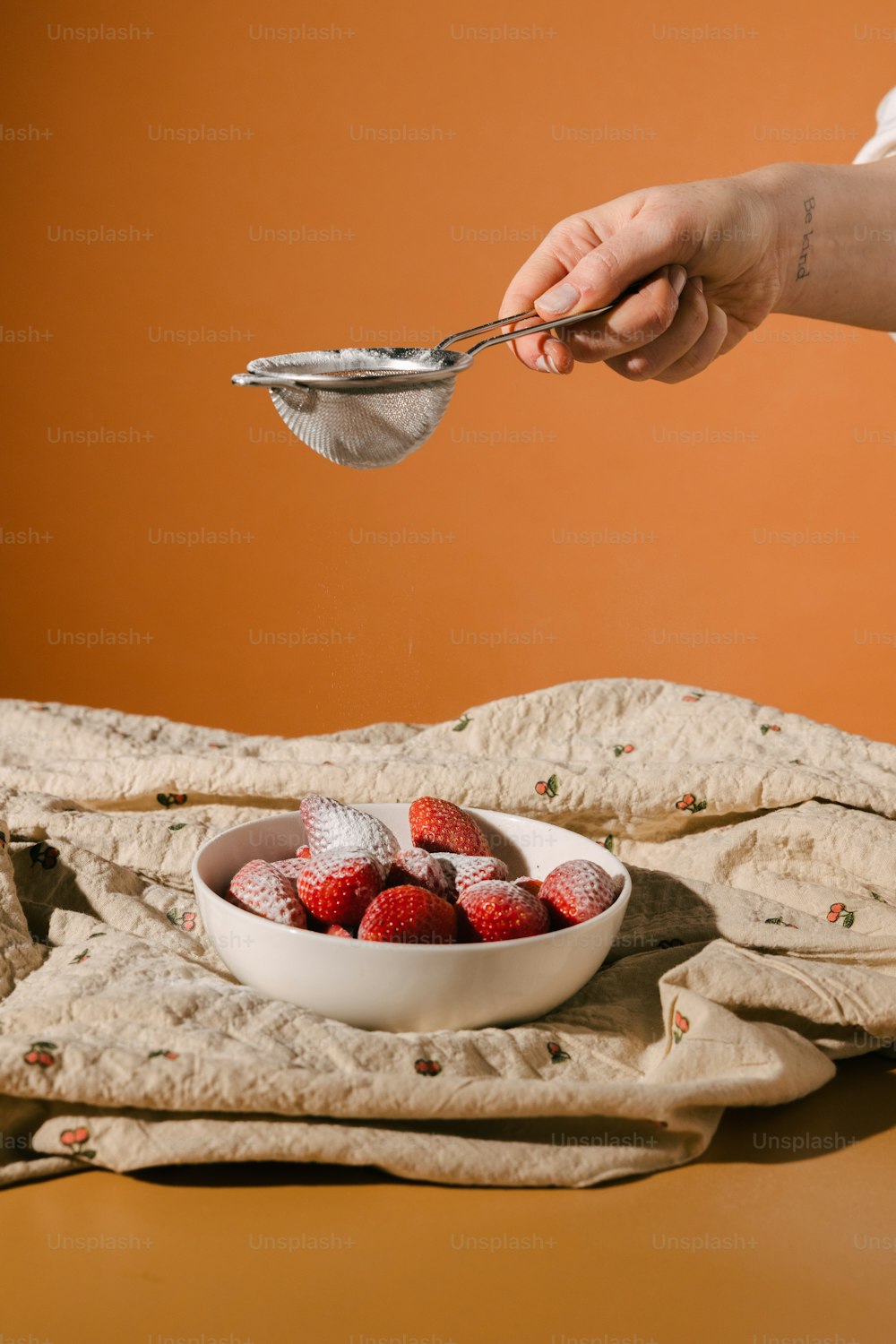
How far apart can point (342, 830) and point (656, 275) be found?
0.54 m

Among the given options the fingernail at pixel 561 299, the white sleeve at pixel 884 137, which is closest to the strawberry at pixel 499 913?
the fingernail at pixel 561 299

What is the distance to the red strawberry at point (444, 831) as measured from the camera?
841 mm

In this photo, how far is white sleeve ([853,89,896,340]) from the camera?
1.36m

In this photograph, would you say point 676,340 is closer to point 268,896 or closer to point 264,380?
point 264,380

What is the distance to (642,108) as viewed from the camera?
258 centimetres

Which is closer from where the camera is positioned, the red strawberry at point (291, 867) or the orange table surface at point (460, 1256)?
the orange table surface at point (460, 1256)

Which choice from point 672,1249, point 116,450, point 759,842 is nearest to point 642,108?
point 116,450

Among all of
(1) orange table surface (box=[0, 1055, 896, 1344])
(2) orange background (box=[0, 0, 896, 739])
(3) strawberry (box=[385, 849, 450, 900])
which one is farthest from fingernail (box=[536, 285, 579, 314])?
(2) orange background (box=[0, 0, 896, 739])

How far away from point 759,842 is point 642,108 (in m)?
2.07

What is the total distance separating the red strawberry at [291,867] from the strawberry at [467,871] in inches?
3.3

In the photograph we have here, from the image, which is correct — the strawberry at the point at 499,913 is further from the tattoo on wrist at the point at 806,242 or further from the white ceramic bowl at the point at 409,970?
Result: the tattoo on wrist at the point at 806,242

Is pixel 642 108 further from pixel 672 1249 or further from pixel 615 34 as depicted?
pixel 672 1249

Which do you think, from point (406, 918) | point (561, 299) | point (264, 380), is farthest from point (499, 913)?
point (561, 299)

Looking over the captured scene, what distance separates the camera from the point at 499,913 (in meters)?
0.71
